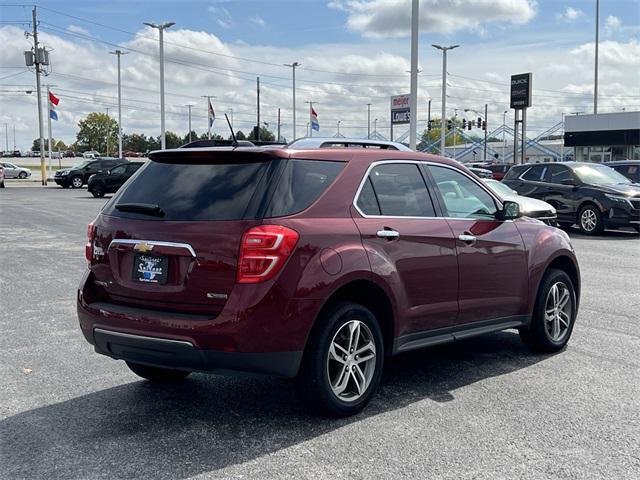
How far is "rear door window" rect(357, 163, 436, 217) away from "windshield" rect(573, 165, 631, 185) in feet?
41.4

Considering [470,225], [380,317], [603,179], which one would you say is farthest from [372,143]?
[603,179]

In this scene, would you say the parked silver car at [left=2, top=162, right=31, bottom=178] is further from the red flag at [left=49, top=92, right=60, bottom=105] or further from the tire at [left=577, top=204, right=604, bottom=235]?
the tire at [left=577, top=204, right=604, bottom=235]

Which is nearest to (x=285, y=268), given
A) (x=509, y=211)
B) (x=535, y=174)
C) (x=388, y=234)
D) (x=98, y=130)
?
(x=388, y=234)

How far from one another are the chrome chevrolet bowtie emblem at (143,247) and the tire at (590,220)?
13.9 m

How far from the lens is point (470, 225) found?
5402 mm

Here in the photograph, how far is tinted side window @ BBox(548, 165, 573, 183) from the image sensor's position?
55.1 feet

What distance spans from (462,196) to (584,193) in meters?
11.8

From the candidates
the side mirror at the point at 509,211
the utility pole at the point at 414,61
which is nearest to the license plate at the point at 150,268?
the side mirror at the point at 509,211

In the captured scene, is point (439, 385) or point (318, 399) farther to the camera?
point (439, 385)

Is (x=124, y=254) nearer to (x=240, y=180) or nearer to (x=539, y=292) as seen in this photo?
(x=240, y=180)

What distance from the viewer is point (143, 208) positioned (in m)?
4.45

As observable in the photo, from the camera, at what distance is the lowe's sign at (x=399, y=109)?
161 feet

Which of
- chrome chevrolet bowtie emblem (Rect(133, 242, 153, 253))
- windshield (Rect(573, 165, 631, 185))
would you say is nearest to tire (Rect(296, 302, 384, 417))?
chrome chevrolet bowtie emblem (Rect(133, 242, 153, 253))

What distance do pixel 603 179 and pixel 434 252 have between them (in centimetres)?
1323
